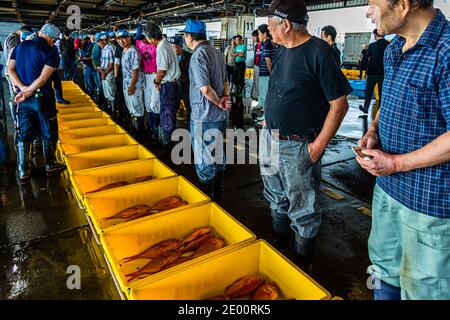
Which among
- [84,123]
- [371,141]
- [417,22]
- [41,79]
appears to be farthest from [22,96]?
[417,22]

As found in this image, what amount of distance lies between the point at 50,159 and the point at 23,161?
1.02 ft

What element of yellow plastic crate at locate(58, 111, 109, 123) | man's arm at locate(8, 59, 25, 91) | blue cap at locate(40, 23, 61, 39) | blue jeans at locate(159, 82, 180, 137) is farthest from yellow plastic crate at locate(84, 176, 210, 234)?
yellow plastic crate at locate(58, 111, 109, 123)

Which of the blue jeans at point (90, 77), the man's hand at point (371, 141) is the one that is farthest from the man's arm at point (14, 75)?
the blue jeans at point (90, 77)

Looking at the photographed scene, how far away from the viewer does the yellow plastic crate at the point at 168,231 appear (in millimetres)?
2098

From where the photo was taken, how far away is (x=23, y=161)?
12.7 ft

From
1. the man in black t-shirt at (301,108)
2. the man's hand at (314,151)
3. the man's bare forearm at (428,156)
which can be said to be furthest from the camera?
the man's hand at (314,151)

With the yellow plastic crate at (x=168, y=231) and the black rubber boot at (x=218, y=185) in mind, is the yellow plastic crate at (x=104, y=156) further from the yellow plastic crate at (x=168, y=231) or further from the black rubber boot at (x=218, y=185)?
the yellow plastic crate at (x=168, y=231)

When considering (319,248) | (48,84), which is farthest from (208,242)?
(48,84)

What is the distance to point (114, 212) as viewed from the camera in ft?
8.96

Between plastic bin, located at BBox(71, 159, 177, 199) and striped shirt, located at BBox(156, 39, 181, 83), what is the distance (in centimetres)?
171

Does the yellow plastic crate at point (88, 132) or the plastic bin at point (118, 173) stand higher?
the yellow plastic crate at point (88, 132)

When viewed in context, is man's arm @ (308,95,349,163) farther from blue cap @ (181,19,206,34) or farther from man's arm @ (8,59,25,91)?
man's arm @ (8,59,25,91)

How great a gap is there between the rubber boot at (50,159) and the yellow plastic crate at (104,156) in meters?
0.87

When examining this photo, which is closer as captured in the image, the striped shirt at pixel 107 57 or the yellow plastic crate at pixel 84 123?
the yellow plastic crate at pixel 84 123
